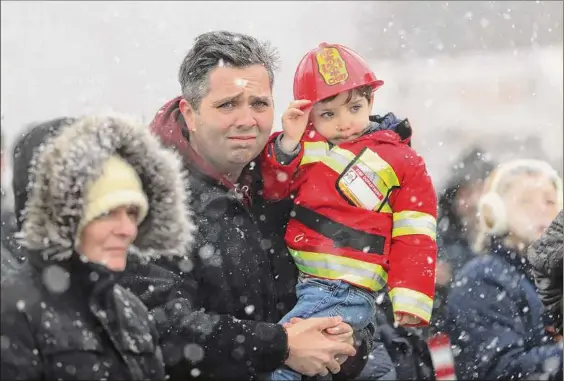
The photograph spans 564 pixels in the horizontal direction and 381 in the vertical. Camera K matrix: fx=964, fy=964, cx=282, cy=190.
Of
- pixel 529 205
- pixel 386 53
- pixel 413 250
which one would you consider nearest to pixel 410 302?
pixel 413 250

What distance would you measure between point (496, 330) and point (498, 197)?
2.01 feet

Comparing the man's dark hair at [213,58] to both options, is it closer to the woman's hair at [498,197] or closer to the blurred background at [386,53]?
the woman's hair at [498,197]

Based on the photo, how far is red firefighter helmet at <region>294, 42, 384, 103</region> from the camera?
2416mm

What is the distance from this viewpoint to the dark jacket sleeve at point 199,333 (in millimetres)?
2104

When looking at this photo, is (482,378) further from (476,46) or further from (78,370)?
(476,46)

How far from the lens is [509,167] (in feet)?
11.9

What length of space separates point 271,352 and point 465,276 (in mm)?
1192

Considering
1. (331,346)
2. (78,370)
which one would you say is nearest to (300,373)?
(331,346)

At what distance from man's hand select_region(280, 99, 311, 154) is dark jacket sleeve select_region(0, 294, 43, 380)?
907 mm

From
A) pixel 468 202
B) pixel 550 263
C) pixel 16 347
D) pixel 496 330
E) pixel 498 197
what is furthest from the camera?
pixel 468 202

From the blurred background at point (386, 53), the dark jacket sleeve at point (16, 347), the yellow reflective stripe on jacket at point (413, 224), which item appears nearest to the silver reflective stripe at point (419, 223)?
the yellow reflective stripe on jacket at point (413, 224)

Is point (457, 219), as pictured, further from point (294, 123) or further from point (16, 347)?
point (16, 347)

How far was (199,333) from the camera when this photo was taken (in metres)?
2.13

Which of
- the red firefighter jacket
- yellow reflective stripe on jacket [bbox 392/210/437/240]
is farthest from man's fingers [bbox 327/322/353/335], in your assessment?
yellow reflective stripe on jacket [bbox 392/210/437/240]
